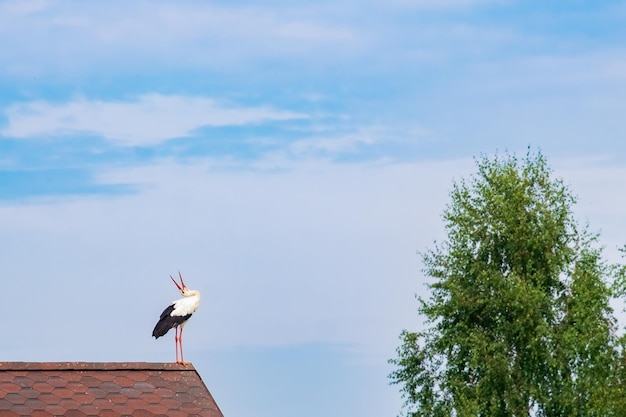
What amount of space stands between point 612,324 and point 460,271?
497 centimetres

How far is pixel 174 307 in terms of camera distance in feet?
86.6

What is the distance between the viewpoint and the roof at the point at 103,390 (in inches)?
929

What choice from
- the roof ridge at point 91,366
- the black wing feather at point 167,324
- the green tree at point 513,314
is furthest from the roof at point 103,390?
the green tree at point 513,314

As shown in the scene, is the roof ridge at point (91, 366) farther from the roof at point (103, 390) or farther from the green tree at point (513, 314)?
the green tree at point (513, 314)

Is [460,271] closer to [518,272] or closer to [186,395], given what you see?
[518,272]

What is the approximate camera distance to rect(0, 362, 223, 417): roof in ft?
77.4

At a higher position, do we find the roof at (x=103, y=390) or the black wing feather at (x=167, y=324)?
the black wing feather at (x=167, y=324)

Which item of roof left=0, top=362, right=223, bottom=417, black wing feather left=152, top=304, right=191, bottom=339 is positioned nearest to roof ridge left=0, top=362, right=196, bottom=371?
roof left=0, top=362, right=223, bottom=417

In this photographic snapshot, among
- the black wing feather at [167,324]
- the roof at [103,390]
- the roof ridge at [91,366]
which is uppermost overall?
the black wing feather at [167,324]

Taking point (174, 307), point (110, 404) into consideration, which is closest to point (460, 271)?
point (174, 307)

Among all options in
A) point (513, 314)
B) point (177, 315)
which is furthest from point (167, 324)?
point (513, 314)

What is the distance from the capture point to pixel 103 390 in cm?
2436

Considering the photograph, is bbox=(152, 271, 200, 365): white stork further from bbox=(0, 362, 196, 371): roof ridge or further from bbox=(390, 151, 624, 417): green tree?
bbox=(390, 151, 624, 417): green tree

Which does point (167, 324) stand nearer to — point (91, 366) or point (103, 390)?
point (91, 366)
